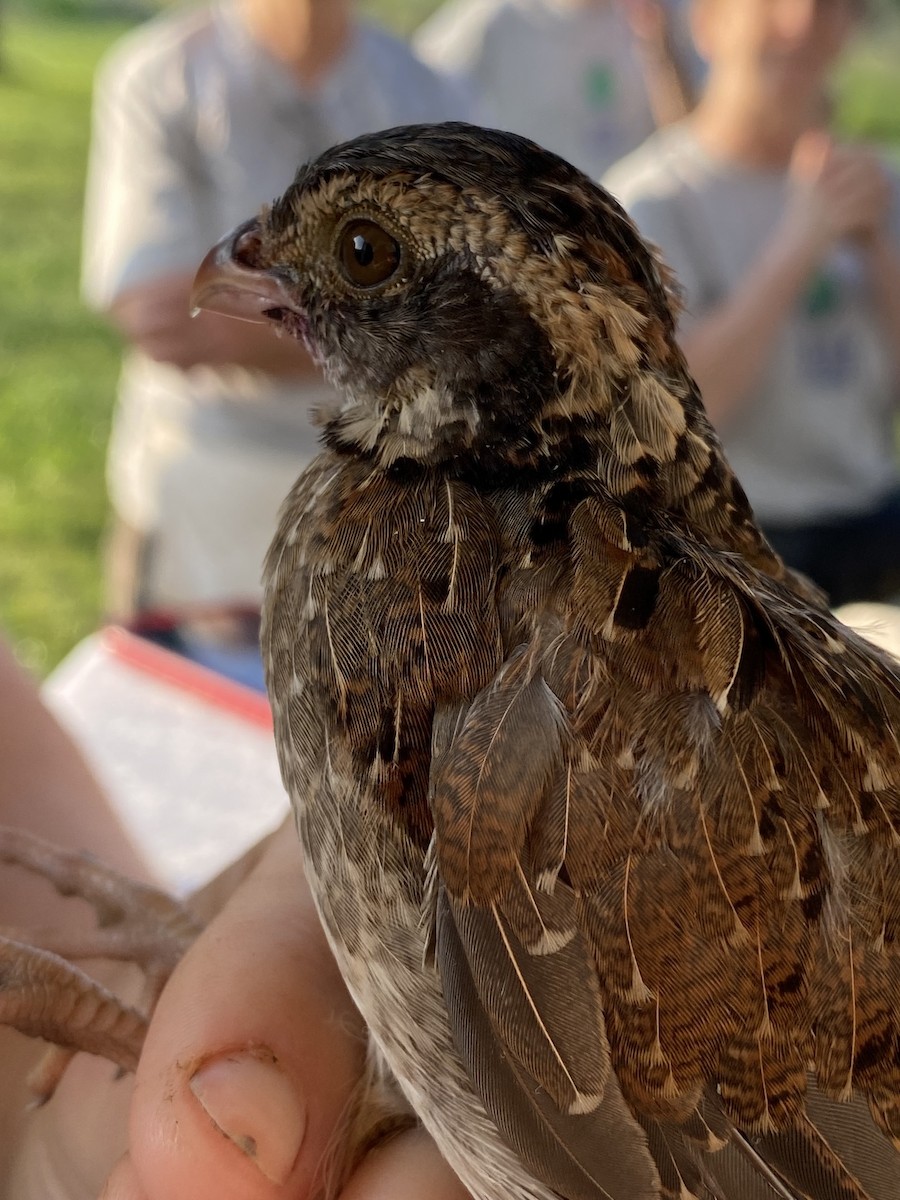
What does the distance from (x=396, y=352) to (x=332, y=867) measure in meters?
0.59

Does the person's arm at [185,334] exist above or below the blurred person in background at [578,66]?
below

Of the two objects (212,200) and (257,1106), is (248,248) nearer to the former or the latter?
(257,1106)

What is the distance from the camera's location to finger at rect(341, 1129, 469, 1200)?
1507 mm

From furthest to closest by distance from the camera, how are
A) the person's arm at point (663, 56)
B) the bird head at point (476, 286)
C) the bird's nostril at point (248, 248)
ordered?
the person's arm at point (663, 56) < the bird's nostril at point (248, 248) < the bird head at point (476, 286)

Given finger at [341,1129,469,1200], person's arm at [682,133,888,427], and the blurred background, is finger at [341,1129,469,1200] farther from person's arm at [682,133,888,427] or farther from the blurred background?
the blurred background

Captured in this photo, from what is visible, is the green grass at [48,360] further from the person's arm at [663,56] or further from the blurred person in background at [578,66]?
the person's arm at [663,56]

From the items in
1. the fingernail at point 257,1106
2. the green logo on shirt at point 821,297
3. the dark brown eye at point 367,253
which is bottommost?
the fingernail at point 257,1106

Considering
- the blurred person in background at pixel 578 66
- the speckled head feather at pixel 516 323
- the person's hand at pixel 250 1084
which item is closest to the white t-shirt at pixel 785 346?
the blurred person in background at pixel 578 66

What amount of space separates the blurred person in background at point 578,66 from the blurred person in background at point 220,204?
840mm

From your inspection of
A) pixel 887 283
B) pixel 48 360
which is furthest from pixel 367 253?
pixel 48 360

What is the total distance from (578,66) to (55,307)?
19.3ft

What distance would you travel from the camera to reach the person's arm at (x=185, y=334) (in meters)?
3.77

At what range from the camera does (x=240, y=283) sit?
161cm

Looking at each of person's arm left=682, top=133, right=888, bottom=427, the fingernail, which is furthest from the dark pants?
the fingernail
